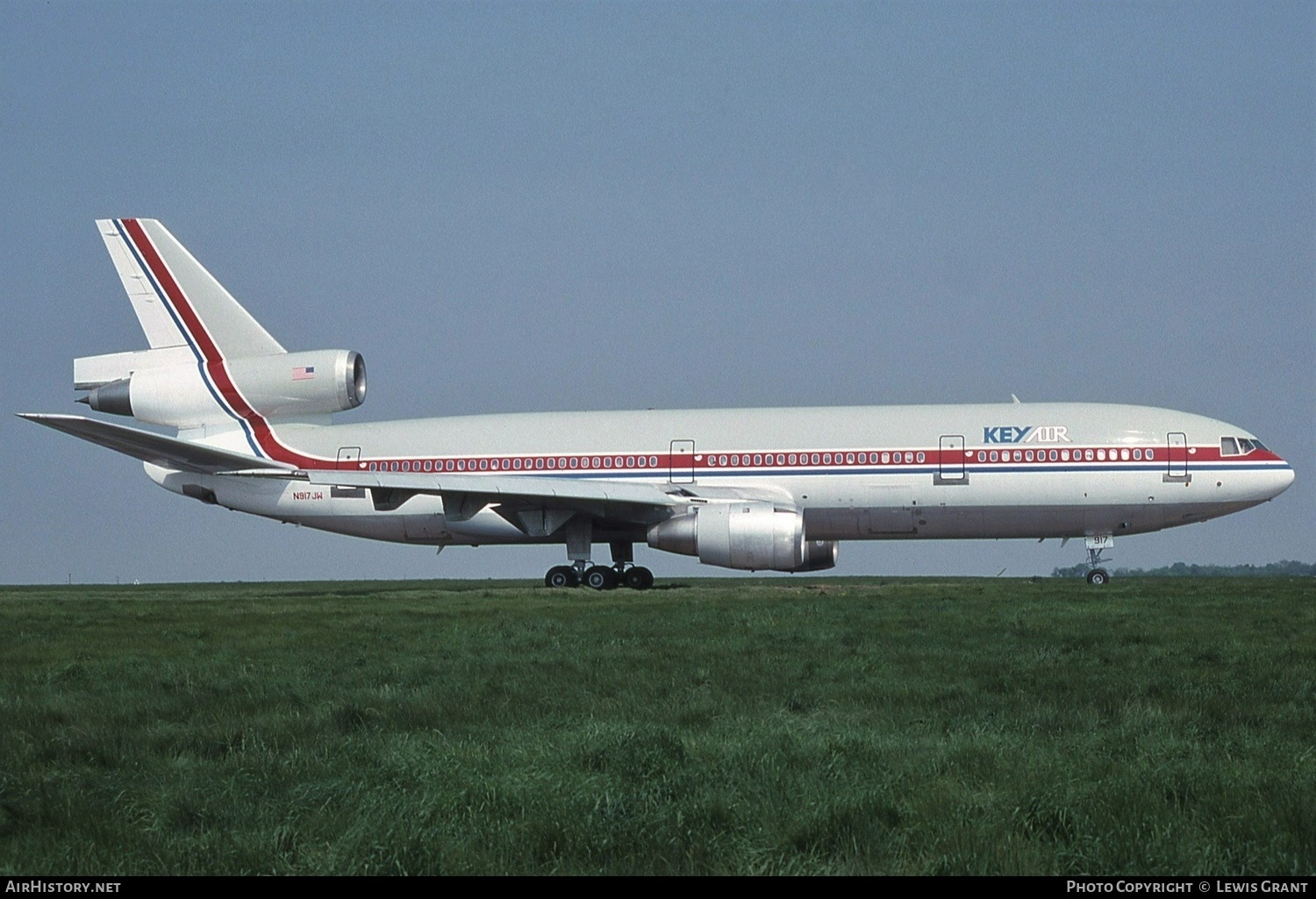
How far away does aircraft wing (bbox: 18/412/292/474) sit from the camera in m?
28.9

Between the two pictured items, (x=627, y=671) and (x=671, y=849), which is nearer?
(x=671, y=849)

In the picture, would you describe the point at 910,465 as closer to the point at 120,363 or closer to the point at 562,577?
the point at 562,577

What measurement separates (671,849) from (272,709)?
5.08m

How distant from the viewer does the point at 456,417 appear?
3331cm

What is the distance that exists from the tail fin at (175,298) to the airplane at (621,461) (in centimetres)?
5

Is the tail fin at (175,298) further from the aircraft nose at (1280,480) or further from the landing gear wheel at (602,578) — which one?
the aircraft nose at (1280,480)

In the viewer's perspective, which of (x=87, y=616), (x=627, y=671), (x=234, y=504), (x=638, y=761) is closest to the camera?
(x=638, y=761)

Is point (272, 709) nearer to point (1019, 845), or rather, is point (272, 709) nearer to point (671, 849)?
point (671, 849)

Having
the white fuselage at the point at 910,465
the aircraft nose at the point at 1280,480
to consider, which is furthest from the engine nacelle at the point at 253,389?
the aircraft nose at the point at 1280,480

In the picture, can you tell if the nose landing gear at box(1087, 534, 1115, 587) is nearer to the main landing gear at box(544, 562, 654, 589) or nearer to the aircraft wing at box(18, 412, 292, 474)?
the main landing gear at box(544, 562, 654, 589)

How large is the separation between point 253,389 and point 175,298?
10.8ft

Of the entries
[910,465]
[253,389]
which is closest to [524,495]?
[910,465]

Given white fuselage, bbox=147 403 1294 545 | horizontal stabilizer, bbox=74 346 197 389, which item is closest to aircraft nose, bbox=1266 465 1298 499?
white fuselage, bbox=147 403 1294 545
